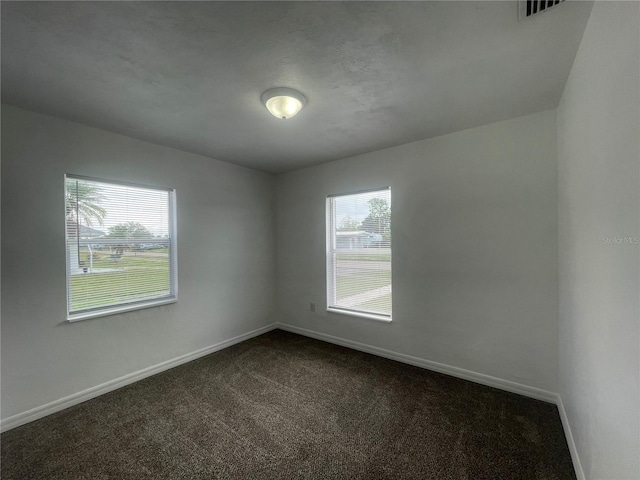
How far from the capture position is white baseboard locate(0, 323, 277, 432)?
206 cm

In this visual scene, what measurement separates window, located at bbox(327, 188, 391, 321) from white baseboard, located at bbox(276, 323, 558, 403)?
403mm

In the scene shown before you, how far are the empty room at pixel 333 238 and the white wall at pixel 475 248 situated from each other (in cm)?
2

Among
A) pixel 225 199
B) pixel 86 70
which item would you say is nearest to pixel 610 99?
pixel 86 70

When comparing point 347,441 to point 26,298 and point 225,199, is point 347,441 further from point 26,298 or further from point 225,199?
point 225,199

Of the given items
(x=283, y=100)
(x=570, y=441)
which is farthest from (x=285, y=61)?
(x=570, y=441)

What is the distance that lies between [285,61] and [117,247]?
2442mm

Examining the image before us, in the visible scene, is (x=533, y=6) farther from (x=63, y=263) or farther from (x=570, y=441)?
(x=63, y=263)

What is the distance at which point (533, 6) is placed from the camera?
4.07 ft

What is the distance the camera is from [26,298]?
2127 millimetres

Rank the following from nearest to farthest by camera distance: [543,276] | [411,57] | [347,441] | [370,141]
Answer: [411,57] → [347,441] → [543,276] → [370,141]

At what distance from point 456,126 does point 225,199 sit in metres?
2.87

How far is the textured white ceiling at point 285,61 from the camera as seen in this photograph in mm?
1281

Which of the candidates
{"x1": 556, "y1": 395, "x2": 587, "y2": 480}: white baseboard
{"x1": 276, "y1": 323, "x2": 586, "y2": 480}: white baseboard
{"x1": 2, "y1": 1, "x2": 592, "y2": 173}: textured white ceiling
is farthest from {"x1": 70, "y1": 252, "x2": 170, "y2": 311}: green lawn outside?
{"x1": 556, "y1": 395, "x2": 587, "y2": 480}: white baseboard

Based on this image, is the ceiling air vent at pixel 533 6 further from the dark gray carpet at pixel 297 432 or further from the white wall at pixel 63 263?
the white wall at pixel 63 263
